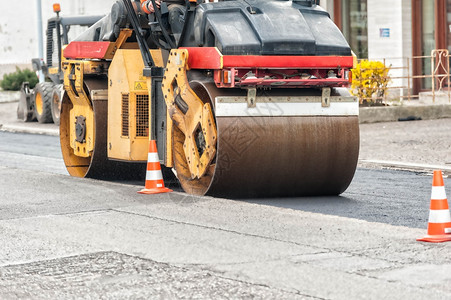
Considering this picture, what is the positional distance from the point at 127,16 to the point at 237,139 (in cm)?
315

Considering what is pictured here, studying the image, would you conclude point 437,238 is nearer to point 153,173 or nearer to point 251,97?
point 251,97

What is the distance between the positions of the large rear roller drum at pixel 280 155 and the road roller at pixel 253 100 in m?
0.01

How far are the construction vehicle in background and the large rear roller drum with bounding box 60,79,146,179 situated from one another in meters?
11.5

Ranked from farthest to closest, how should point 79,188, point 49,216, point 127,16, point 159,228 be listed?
point 127,16, point 79,188, point 49,216, point 159,228

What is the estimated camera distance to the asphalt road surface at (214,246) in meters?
6.66

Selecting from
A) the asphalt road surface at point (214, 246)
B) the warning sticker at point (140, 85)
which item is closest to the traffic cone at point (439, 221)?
the asphalt road surface at point (214, 246)

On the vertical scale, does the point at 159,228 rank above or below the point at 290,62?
below

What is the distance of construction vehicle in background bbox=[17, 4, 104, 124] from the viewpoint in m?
26.6

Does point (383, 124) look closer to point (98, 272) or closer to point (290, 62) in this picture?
point (290, 62)

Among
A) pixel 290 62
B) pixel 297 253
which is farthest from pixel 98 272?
pixel 290 62

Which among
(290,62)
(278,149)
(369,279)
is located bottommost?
(369,279)

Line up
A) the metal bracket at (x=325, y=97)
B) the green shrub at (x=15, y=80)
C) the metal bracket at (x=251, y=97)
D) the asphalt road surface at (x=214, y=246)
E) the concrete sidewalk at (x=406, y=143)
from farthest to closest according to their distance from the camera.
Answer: the green shrub at (x=15, y=80), the concrete sidewalk at (x=406, y=143), the metal bracket at (x=325, y=97), the metal bracket at (x=251, y=97), the asphalt road surface at (x=214, y=246)

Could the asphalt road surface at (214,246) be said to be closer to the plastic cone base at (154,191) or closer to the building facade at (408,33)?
the plastic cone base at (154,191)

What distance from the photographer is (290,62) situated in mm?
10570
